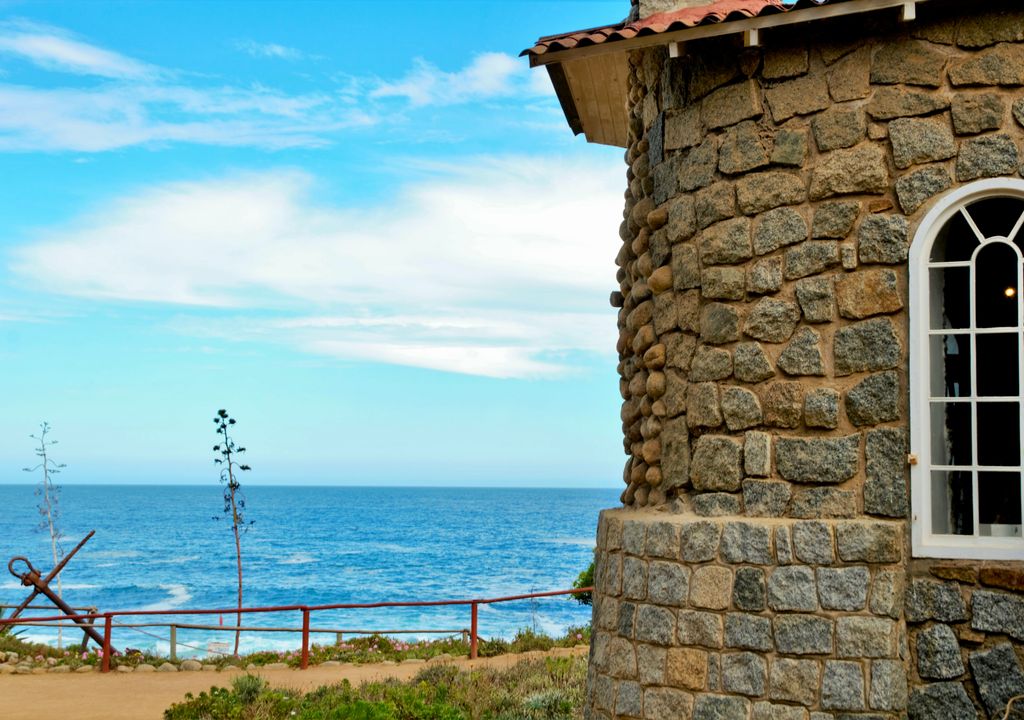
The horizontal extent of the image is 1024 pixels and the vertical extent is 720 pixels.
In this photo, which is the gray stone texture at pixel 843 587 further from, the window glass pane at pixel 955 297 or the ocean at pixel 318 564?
the ocean at pixel 318 564

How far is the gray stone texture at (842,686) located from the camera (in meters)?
A: 5.16

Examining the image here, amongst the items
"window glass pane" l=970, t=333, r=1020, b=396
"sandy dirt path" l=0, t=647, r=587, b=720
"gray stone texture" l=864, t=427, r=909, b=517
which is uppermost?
"window glass pane" l=970, t=333, r=1020, b=396

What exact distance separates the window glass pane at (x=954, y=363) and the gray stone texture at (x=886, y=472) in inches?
18.1

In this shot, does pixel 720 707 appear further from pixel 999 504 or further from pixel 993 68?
pixel 993 68

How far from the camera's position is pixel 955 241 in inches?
215

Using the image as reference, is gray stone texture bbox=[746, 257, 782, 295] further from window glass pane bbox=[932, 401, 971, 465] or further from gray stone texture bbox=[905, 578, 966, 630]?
gray stone texture bbox=[905, 578, 966, 630]

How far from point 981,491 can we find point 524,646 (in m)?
8.99

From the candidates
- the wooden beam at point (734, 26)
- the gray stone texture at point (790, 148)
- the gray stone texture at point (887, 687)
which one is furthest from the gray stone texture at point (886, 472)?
→ the wooden beam at point (734, 26)

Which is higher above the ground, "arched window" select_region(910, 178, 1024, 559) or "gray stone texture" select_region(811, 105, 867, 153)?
"gray stone texture" select_region(811, 105, 867, 153)

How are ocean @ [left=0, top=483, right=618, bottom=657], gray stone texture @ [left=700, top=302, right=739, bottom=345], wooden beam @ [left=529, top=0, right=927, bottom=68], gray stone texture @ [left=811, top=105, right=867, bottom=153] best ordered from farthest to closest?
ocean @ [left=0, top=483, right=618, bottom=657] → gray stone texture @ [left=700, top=302, right=739, bottom=345] → gray stone texture @ [left=811, top=105, right=867, bottom=153] → wooden beam @ [left=529, top=0, right=927, bottom=68]

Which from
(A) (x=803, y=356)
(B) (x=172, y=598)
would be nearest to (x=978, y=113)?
(A) (x=803, y=356)

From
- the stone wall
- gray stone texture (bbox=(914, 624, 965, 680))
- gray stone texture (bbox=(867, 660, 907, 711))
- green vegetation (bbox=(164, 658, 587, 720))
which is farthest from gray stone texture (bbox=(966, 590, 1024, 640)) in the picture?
green vegetation (bbox=(164, 658, 587, 720))

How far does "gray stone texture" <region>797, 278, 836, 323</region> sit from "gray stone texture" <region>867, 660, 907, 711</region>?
1.94 meters

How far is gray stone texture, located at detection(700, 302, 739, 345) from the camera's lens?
5.81 meters
